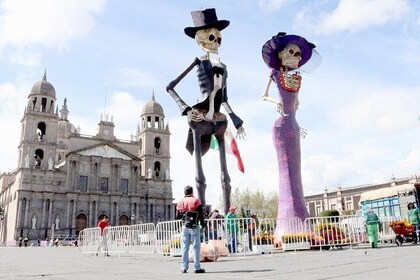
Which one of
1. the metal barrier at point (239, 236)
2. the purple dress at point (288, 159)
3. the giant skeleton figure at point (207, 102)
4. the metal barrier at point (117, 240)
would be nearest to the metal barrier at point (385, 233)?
the metal barrier at point (239, 236)

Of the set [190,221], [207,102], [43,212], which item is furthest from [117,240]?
[43,212]

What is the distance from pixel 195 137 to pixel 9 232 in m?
41.4

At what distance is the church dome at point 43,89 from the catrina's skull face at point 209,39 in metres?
39.5

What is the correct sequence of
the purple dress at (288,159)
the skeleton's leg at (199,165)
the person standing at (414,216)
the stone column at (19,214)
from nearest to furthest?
the skeleton's leg at (199,165), the person standing at (414,216), the purple dress at (288,159), the stone column at (19,214)

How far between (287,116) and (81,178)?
1500 inches

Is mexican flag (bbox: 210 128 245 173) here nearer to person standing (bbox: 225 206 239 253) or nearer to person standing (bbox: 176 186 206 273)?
person standing (bbox: 225 206 239 253)

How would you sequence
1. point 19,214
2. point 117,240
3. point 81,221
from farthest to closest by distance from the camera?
point 81,221 < point 19,214 < point 117,240

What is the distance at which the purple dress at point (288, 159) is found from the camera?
487 inches

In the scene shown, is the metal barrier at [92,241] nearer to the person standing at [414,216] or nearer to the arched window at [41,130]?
the person standing at [414,216]

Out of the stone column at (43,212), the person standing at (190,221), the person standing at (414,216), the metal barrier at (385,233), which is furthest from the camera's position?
the stone column at (43,212)

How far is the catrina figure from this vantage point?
1242 centimetres

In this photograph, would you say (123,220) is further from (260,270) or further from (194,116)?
(260,270)

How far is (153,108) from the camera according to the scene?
53.6 meters

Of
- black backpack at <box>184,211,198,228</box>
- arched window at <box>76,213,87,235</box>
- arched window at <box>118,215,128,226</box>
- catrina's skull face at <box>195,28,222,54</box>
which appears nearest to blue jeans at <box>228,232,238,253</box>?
black backpack at <box>184,211,198,228</box>
